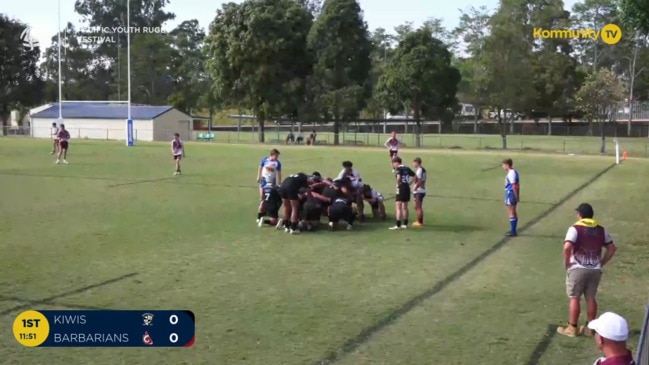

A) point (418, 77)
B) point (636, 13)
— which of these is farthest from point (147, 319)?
point (418, 77)

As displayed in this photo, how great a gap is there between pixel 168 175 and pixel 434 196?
11114mm

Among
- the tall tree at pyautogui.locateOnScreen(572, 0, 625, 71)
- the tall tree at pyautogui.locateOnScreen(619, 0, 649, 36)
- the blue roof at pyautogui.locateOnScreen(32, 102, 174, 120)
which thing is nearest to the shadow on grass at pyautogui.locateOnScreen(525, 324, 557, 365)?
the tall tree at pyautogui.locateOnScreen(619, 0, 649, 36)

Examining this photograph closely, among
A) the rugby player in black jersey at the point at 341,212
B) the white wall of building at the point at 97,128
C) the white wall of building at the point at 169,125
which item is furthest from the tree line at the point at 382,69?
the rugby player in black jersey at the point at 341,212

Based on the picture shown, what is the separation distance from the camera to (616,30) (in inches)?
2948

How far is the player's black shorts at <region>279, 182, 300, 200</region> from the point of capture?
46.7 ft

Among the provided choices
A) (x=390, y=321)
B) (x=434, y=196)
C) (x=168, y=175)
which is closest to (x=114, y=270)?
(x=390, y=321)

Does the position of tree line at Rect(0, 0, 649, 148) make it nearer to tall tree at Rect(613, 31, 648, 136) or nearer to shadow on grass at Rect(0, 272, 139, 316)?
tall tree at Rect(613, 31, 648, 136)

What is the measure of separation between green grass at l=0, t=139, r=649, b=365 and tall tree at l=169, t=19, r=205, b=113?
68.8 meters

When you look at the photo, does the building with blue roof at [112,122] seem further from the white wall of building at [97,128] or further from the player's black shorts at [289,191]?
the player's black shorts at [289,191]

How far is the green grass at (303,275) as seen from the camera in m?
7.49

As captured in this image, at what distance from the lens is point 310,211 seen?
49.2 feet

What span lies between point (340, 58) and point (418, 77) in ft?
21.8

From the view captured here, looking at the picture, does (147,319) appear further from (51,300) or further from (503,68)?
(503,68)

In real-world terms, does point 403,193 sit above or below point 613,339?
below
